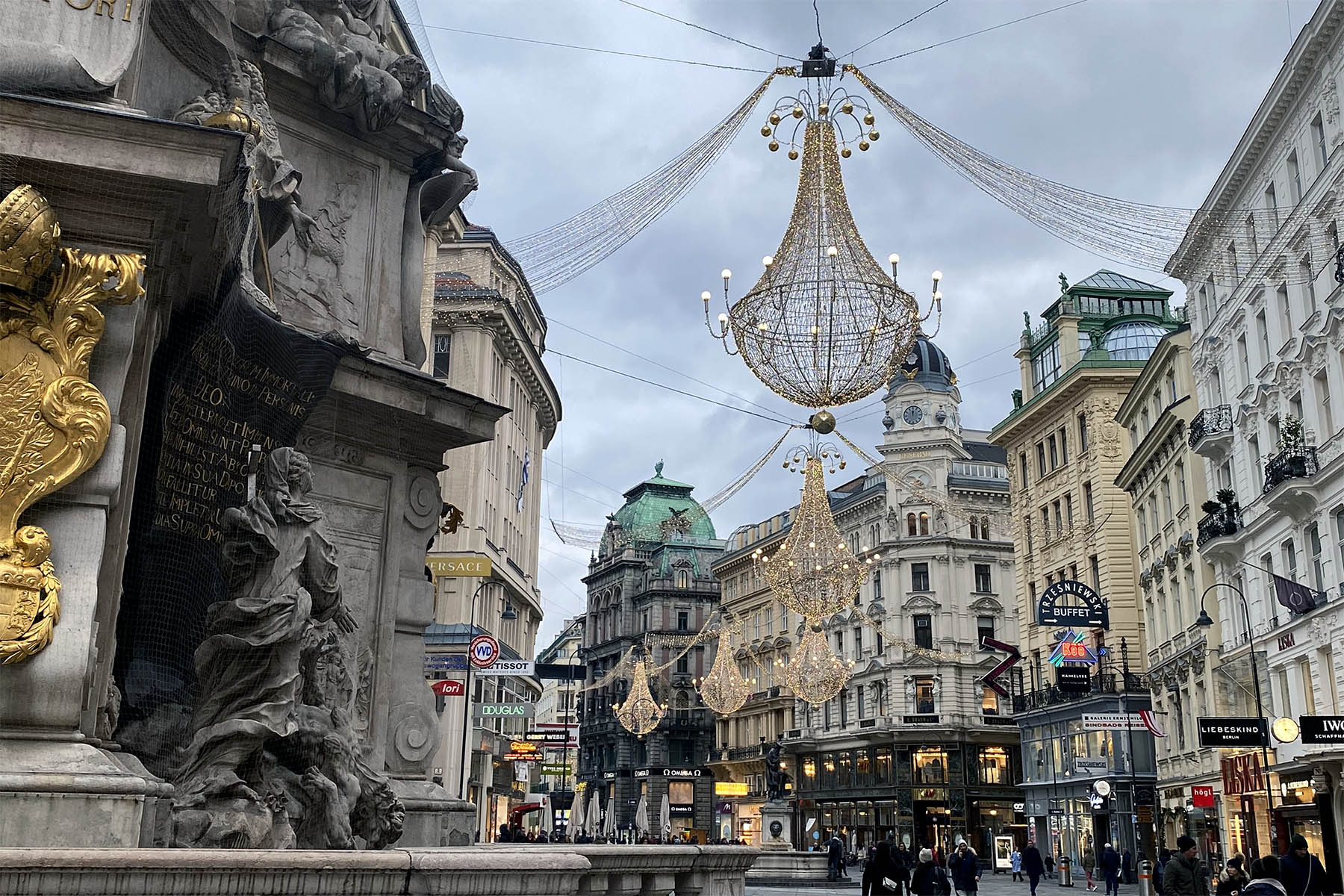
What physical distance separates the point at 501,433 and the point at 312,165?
1856 inches

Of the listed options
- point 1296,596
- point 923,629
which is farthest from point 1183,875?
point 923,629

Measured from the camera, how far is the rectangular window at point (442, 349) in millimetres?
53844

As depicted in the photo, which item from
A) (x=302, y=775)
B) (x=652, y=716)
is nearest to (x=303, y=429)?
(x=302, y=775)

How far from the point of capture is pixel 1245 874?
19.9 metres

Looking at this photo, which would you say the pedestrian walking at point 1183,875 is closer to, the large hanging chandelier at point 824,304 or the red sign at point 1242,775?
the large hanging chandelier at point 824,304

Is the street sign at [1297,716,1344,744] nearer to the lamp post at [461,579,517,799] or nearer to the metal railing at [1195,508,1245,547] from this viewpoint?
the metal railing at [1195,508,1245,547]

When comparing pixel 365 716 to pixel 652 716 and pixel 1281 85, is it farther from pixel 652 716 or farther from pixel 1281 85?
pixel 652 716

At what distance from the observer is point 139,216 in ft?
25.1

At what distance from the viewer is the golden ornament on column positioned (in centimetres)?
703

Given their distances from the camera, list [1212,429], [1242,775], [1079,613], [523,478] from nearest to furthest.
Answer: [1242,775]
[1079,613]
[1212,429]
[523,478]

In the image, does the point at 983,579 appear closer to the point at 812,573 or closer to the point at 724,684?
the point at 724,684

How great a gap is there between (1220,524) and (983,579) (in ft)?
143

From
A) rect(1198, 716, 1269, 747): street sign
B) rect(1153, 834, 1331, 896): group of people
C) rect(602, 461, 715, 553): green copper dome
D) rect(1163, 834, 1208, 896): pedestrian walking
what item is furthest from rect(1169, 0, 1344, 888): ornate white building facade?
rect(602, 461, 715, 553): green copper dome

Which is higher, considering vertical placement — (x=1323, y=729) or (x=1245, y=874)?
(x=1323, y=729)
